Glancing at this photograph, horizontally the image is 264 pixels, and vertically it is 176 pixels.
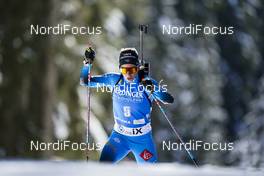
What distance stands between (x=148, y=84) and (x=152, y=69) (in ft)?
0.51

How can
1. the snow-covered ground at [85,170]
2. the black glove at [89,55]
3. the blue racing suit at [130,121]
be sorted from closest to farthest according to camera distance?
the snow-covered ground at [85,170] → the blue racing suit at [130,121] → the black glove at [89,55]

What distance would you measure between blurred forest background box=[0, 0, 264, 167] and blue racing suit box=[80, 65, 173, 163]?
0.11m

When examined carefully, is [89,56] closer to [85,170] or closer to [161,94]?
[161,94]

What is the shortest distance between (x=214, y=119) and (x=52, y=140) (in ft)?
2.20

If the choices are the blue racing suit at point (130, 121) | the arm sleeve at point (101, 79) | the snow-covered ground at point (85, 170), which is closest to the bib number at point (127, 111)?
the blue racing suit at point (130, 121)

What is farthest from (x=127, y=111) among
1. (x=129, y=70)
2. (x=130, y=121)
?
(x=129, y=70)

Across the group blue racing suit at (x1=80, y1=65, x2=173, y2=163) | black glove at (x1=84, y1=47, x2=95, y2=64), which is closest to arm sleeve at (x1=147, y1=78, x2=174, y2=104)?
blue racing suit at (x1=80, y1=65, x2=173, y2=163)

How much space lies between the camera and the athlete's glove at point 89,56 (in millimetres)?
2139

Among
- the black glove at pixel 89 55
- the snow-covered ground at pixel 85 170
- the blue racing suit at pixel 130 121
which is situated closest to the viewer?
the snow-covered ground at pixel 85 170

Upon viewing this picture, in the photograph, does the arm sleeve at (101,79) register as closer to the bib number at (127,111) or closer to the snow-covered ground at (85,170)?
the bib number at (127,111)

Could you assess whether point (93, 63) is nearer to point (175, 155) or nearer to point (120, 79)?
point (120, 79)

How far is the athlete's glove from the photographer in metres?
2.14

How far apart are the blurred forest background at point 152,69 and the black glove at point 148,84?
12cm

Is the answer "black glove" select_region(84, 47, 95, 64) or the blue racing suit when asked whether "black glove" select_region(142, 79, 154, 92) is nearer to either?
the blue racing suit
